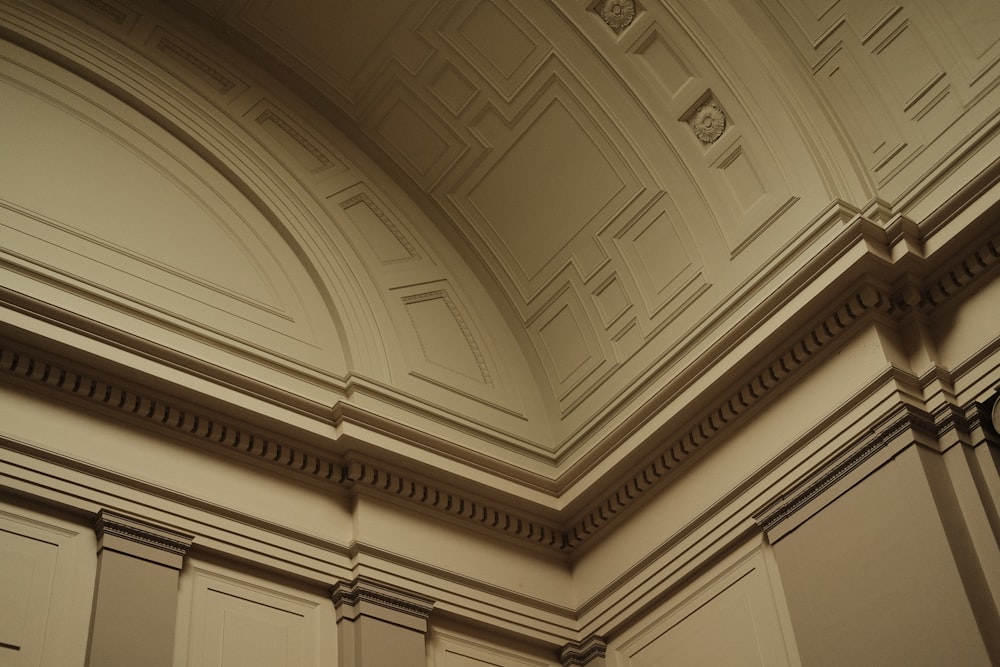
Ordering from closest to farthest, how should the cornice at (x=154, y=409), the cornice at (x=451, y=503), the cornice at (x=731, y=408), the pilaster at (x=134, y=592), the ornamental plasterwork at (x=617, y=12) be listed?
the pilaster at (x=134, y=592)
the cornice at (x=154, y=409)
the cornice at (x=731, y=408)
the cornice at (x=451, y=503)
the ornamental plasterwork at (x=617, y=12)

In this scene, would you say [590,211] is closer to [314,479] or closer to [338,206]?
[338,206]

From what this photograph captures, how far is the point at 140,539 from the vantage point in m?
7.02

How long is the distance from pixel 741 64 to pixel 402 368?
3068mm

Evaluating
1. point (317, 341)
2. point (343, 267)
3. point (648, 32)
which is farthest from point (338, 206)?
point (648, 32)

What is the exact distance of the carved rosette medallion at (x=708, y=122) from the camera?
866cm

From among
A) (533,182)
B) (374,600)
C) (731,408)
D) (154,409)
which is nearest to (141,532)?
(154,409)

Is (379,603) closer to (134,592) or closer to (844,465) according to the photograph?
(134,592)

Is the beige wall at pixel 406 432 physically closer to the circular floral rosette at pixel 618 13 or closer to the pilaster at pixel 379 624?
the pilaster at pixel 379 624

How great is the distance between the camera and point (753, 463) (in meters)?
7.79

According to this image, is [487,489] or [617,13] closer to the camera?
[487,489]

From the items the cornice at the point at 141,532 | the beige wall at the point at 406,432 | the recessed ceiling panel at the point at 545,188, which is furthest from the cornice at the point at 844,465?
the cornice at the point at 141,532

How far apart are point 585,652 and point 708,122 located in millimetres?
3582

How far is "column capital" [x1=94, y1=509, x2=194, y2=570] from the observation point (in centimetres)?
692

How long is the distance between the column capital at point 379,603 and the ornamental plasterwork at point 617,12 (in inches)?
158
